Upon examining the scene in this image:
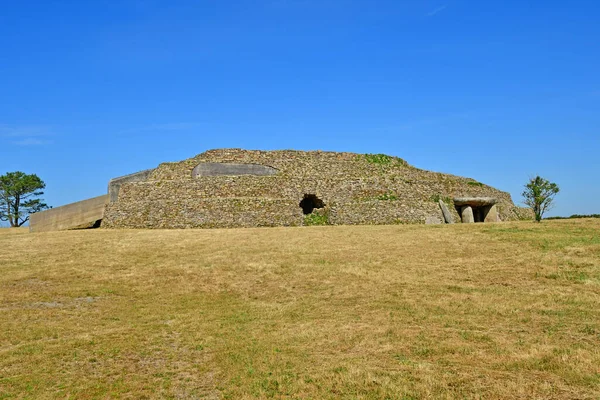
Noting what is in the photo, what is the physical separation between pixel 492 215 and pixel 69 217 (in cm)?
2624

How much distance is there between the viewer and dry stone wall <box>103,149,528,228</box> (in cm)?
2591

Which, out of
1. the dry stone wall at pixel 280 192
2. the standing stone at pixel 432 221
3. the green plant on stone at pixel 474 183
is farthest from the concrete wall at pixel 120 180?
the green plant on stone at pixel 474 183

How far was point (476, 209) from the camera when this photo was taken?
30.5m

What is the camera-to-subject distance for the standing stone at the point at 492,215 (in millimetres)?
29411

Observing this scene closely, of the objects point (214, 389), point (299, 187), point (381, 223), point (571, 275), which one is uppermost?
point (299, 187)

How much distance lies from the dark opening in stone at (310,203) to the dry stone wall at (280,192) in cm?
31

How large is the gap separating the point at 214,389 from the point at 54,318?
5.93 meters

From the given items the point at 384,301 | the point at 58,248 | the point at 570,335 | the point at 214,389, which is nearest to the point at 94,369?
→ the point at 214,389

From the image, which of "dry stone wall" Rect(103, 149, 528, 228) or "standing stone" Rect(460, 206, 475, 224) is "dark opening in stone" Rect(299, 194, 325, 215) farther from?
"standing stone" Rect(460, 206, 475, 224)

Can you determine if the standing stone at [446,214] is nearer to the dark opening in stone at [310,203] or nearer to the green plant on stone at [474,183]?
the green plant on stone at [474,183]

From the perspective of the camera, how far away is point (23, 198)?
4703 centimetres

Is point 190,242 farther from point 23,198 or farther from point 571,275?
point 23,198

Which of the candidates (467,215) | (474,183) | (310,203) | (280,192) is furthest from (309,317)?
(474,183)

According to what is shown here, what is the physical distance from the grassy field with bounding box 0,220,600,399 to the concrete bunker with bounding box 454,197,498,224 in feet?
26.6
